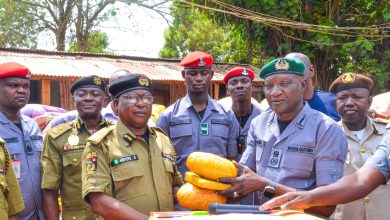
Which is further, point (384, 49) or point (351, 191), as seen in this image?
point (384, 49)

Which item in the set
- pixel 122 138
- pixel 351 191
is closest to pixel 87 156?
pixel 122 138

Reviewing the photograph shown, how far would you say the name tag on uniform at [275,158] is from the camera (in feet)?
9.37

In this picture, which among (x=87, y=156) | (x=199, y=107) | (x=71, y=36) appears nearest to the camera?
(x=87, y=156)

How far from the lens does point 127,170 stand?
2.87 meters

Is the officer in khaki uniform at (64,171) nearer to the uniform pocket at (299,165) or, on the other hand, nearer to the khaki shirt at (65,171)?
the khaki shirt at (65,171)

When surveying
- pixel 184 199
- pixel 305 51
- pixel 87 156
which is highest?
pixel 305 51

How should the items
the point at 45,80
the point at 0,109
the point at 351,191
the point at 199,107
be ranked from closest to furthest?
the point at 351,191
the point at 0,109
the point at 199,107
the point at 45,80

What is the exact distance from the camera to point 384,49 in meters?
10.4

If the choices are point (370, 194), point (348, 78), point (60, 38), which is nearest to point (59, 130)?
point (348, 78)

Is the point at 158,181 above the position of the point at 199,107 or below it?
below

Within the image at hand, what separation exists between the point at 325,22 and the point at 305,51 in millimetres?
782

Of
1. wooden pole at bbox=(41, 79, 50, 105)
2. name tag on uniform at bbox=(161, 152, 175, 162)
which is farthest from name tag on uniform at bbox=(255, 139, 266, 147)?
wooden pole at bbox=(41, 79, 50, 105)

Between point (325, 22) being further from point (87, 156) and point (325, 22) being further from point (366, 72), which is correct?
point (87, 156)

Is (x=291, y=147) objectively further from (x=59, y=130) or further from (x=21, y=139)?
(x=21, y=139)
